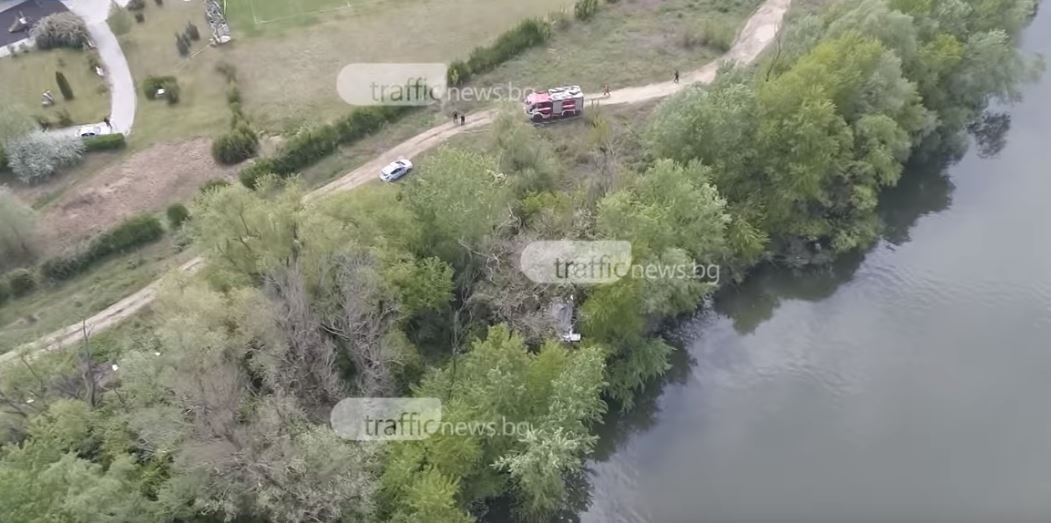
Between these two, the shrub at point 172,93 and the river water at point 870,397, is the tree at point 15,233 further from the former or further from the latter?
the river water at point 870,397

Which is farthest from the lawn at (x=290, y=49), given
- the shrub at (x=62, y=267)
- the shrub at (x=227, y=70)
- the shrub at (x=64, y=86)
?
the shrub at (x=62, y=267)

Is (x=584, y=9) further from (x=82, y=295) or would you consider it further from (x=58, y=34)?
(x=58, y=34)

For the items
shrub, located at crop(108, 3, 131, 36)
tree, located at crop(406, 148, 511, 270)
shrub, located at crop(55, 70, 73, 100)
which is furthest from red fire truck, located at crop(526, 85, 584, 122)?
shrub, located at crop(108, 3, 131, 36)

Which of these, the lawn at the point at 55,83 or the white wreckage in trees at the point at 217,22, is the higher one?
the white wreckage in trees at the point at 217,22

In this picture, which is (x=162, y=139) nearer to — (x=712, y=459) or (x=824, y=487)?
(x=712, y=459)

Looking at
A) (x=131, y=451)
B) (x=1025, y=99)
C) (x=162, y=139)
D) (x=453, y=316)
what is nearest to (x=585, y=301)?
(x=453, y=316)

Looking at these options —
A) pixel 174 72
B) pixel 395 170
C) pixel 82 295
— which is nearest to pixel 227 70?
pixel 174 72
